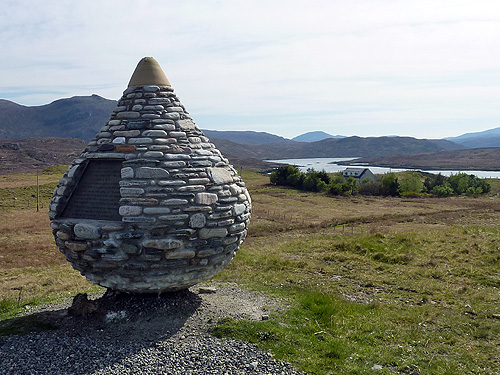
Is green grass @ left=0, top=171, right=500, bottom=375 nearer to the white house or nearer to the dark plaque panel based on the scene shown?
the dark plaque panel

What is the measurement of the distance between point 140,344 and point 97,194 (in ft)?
9.62

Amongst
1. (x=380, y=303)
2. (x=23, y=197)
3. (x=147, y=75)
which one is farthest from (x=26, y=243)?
(x=380, y=303)

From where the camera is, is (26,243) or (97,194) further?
(26,243)

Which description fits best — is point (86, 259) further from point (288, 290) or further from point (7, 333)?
point (288, 290)

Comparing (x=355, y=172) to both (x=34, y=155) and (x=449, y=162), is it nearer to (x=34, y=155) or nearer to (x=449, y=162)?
(x=34, y=155)

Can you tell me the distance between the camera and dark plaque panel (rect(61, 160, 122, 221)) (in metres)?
7.83

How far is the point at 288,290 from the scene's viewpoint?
11.4 meters

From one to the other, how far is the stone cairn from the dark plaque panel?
0.02m

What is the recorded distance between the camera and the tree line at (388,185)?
53188 millimetres

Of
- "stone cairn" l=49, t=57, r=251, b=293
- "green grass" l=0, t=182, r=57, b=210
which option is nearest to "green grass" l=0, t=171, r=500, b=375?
"stone cairn" l=49, t=57, r=251, b=293

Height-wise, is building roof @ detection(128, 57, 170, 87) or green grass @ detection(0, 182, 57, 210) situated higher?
building roof @ detection(128, 57, 170, 87)

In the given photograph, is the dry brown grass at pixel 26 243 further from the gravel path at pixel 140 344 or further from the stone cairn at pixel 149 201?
the stone cairn at pixel 149 201

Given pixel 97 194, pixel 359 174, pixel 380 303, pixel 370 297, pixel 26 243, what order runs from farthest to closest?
pixel 359 174, pixel 26 243, pixel 370 297, pixel 380 303, pixel 97 194

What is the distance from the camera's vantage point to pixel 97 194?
26.4 feet
